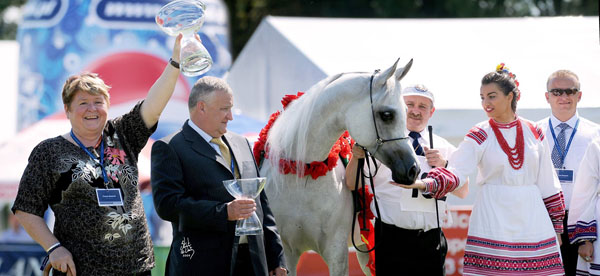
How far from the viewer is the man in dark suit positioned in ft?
9.61

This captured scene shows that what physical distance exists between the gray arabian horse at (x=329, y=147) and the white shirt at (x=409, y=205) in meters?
0.26

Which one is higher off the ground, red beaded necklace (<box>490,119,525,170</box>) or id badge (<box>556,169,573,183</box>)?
red beaded necklace (<box>490,119,525,170</box>)

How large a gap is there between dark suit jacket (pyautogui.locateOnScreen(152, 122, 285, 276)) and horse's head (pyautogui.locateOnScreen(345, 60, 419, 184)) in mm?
758

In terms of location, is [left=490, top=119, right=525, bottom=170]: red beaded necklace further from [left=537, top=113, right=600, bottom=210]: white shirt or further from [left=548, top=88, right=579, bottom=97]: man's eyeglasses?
[left=548, top=88, right=579, bottom=97]: man's eyeglasses

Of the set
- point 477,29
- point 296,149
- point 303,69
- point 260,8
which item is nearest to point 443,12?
point 260,8

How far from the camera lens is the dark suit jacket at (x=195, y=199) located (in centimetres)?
295

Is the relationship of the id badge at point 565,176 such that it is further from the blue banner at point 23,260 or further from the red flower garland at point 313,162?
the blue banner at point 23,260

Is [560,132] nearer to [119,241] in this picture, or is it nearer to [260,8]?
[119,241]

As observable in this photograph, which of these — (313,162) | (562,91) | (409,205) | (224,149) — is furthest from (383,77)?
(562,91)

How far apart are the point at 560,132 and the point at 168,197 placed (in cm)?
291

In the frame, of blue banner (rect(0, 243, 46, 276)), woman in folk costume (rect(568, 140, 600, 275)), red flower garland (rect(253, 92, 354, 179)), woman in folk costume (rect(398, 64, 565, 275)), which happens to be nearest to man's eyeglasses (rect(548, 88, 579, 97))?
woman in folk costume (rect(568, 140, 600, 275))

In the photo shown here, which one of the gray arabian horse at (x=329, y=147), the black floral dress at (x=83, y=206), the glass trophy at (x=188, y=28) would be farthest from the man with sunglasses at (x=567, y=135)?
the black floral dress at (x=83, y=206)

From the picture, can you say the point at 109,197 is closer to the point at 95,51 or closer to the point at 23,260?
the point at 23,260

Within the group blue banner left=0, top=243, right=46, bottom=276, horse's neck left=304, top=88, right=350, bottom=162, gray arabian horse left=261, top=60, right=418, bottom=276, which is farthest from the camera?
blue banner left=0, top=243, right=46, bottom=276
